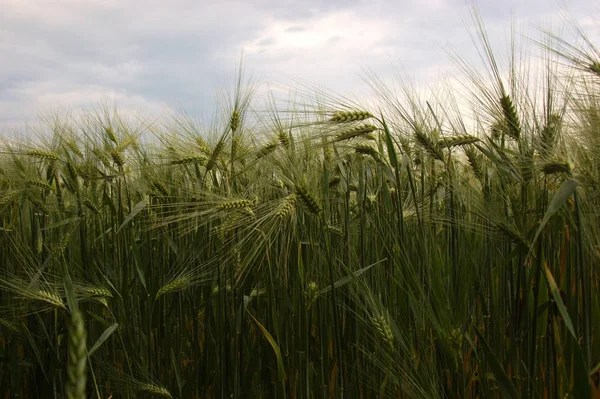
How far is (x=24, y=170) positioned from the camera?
2.52 m

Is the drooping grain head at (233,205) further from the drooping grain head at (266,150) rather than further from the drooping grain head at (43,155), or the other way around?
the drooping grain head at (43,155)

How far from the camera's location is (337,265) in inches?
69.3

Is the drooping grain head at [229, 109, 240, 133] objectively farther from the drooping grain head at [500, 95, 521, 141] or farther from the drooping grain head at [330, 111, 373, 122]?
the drooping grain head at [500, 95, 521, 141]

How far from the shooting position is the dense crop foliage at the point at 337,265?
4.30 feet

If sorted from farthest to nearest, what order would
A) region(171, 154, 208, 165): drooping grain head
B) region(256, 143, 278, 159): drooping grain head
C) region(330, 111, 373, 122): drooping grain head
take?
region(171, 154, 208, 165): drooping grain head, region(256, 143, 278, 159): drooping grain head, region(330, 111, 373, 122): drooping grain head

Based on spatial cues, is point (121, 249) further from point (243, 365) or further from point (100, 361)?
point (243, 365)

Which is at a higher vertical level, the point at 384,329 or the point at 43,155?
the point at 43,155

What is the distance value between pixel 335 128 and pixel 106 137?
120 cm

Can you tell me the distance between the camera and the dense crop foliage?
4.30 feet

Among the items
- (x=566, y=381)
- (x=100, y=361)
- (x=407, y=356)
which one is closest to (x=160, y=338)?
(x=100, y=361)

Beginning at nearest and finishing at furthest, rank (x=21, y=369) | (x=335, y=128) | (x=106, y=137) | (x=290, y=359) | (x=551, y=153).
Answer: (x=551, y=153) → (x=335, y=128) → (x=290, y=359) → (x=21, y=369) → (x=106, y=137)

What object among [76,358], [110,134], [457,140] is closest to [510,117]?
[457,140]

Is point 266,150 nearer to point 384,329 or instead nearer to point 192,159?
point 192,159

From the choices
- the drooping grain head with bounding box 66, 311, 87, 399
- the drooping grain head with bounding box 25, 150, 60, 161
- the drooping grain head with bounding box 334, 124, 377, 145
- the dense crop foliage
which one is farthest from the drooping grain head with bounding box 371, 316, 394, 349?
the drooping grain head with bounding box 25, 150, 60, 161
